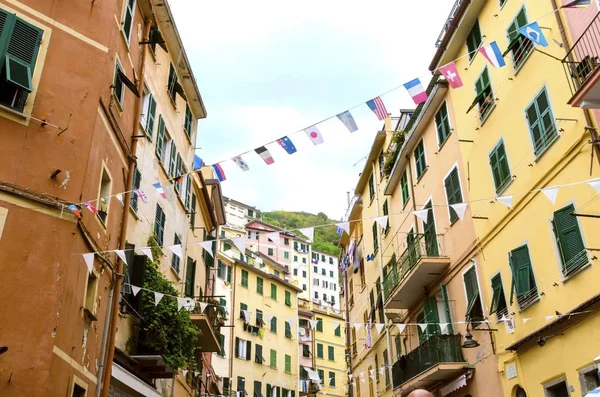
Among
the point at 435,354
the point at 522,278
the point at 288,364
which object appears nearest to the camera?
the point at 522,278

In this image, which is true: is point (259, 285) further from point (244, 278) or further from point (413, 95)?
point (413, 95)

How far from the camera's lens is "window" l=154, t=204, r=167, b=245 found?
18.1 m

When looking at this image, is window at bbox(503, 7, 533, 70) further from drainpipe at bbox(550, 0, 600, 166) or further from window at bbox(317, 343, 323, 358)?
window at bbox(317, 343, 323, 358)

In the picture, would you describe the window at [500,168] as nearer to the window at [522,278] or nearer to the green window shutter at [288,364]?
the window at [522,278]

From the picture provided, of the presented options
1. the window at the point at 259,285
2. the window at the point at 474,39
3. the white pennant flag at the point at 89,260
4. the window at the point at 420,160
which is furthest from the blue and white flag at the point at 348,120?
the window at the point at 259,285

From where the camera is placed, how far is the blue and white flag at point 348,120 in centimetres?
1258

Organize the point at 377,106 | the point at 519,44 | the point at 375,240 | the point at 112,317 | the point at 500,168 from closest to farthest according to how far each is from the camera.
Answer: the point at 377,106
the point at 112,317
the point at 519,44
the point at 500,168
the point at 375,240

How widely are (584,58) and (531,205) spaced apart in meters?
3.79

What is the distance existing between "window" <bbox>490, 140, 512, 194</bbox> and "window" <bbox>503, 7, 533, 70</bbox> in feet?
7.13

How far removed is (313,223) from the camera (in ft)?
488

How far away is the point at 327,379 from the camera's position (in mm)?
61062

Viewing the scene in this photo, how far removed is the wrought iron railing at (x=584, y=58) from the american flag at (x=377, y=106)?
3.66 m

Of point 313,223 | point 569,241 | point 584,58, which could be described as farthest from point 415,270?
point 313,223

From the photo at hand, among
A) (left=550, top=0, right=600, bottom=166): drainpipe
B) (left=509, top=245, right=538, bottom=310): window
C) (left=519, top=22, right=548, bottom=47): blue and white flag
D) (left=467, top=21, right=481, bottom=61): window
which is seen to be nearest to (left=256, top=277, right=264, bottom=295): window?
(left=467, top=21, right=481, bottom=61): window
